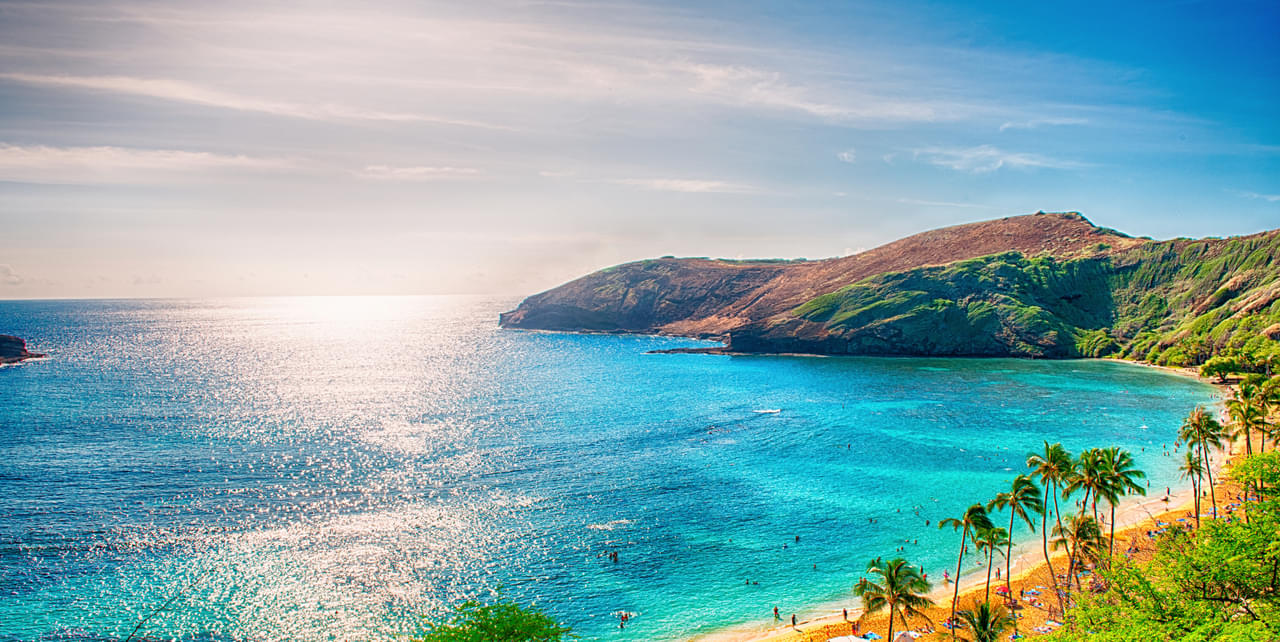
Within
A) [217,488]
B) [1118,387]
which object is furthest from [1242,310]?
[217,488]

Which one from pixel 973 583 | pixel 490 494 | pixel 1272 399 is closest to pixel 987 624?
pixel 973 583

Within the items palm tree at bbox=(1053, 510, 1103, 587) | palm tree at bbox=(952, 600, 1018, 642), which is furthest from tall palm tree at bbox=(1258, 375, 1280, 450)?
palm tree at bbox=(952, 600, 1018, 642)

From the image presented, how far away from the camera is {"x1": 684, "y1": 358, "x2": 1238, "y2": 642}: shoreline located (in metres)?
51.1

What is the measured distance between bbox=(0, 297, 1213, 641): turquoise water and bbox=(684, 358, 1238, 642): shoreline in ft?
6.54

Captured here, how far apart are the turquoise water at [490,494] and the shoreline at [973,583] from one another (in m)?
1.99

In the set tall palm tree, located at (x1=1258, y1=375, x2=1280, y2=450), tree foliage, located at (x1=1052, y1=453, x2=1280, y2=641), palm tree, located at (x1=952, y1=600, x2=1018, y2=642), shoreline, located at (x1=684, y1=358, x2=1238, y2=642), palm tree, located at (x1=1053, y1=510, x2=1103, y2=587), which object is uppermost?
tall palm tree, located at (x1=1258, y1=375, x2=1280, y2=450)

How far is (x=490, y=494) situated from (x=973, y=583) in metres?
56.3

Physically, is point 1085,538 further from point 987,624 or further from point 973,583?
point 987,624

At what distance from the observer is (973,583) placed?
5900 centimetres

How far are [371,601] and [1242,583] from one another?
202ft

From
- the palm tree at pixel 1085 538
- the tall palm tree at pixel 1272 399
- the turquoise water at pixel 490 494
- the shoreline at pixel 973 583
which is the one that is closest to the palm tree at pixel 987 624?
the shoreline at pixel 973 583

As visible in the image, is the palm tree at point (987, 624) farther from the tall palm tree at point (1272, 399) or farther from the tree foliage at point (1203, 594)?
the tall palm tree at point (1272, 399)

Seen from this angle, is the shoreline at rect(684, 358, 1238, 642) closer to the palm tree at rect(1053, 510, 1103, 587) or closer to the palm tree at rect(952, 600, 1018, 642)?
the palm tree at rect(1053, 510, 1103, 587)

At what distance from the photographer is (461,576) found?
197 feet
